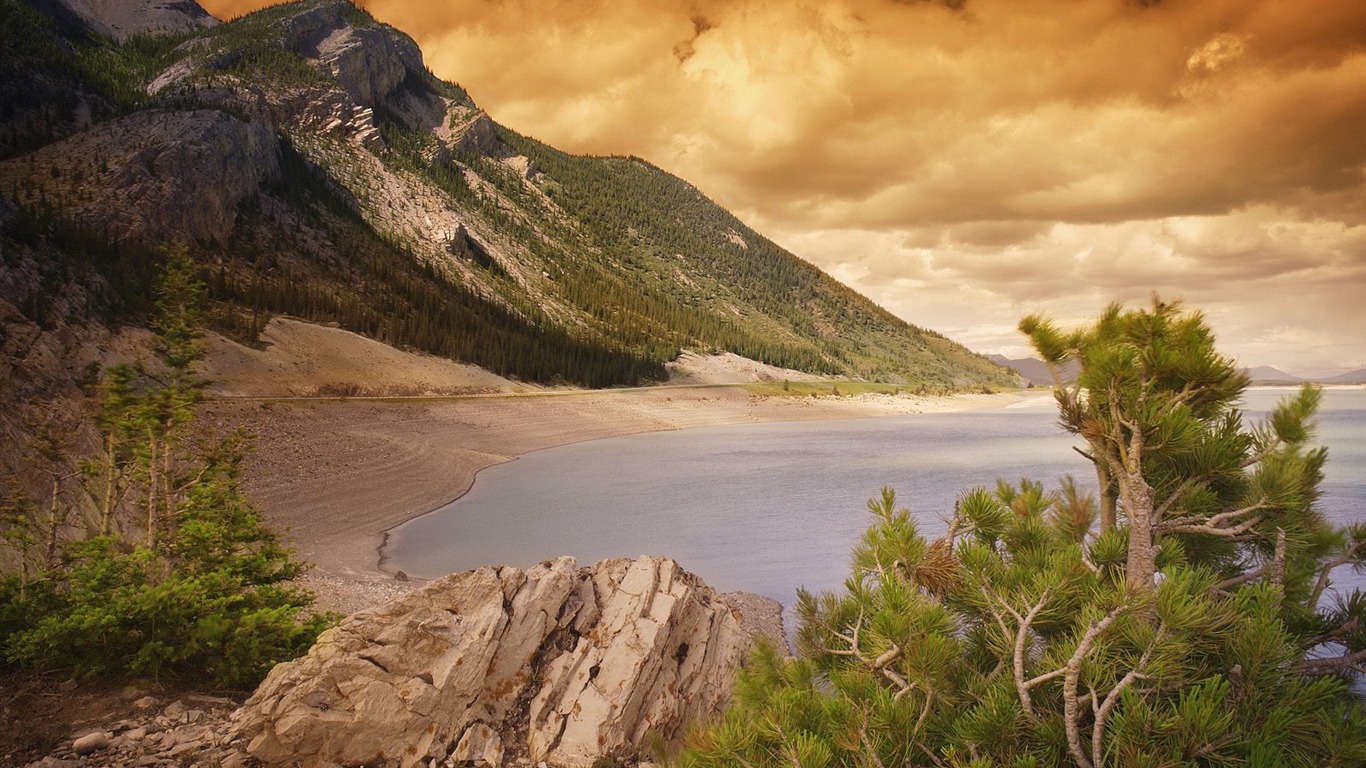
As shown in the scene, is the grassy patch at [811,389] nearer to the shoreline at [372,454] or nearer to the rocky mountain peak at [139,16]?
the shoreline at [372,454]

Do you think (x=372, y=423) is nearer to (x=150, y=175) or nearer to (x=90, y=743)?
(x=90, y=743)

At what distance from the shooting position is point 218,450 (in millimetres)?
7559

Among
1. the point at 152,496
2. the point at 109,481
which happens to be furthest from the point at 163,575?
the point at 109,481

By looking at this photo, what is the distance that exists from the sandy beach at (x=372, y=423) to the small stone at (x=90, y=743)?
2.31 metres

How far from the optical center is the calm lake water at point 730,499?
50.5 ft

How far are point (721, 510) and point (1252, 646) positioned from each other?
19810 mm

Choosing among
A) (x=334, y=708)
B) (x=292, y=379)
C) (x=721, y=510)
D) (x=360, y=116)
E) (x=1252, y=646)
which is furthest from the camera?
(x=360, y=116)

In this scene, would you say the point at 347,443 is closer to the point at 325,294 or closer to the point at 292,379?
the point at 292,379

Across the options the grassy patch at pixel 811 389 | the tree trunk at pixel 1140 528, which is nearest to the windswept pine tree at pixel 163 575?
the tree trunk at pixel 1140 528

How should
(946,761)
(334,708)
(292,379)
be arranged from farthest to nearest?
1. (292,379)
2. (334,708)
3. (946,761)

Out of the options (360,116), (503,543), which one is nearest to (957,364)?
(360,116)

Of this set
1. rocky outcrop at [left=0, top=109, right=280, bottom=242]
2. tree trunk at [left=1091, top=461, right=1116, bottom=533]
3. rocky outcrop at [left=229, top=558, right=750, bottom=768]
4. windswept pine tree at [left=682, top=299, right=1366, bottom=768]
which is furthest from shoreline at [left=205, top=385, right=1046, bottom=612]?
rocky outcrop at [left=0, top=109, right=280, bottom=242]

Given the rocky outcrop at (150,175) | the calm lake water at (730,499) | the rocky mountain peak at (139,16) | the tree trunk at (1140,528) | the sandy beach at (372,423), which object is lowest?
the calm lake water at (730,499)

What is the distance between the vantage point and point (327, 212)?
286 feet
